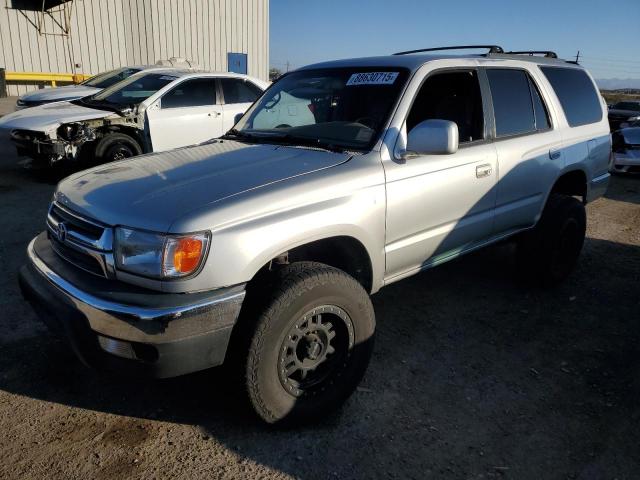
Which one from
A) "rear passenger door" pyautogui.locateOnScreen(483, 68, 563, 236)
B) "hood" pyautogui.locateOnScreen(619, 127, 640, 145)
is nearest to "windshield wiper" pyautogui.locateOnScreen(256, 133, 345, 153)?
"rear passenger door" pyautogui.locateOnScreen(483, 68, 563, 236)

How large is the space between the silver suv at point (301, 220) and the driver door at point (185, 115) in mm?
3991

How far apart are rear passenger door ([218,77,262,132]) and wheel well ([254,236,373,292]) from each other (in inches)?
222

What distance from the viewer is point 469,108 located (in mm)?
3699

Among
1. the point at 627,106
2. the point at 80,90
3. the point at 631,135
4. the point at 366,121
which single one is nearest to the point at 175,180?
the point at 366,121

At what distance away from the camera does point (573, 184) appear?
15.5 feet

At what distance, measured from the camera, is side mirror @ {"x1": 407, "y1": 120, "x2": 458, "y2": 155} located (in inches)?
115

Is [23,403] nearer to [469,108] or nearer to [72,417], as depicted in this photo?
[72,417]

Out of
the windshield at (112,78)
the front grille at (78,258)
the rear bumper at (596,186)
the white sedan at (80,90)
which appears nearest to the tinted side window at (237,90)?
the white sedan at (80,90)

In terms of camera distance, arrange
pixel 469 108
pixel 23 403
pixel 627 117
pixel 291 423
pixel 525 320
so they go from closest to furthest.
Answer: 1. pixel 291 423
2. pixel 23 403
3. pixel 469 108
4. pixel 525 320
5. pixel 627 117

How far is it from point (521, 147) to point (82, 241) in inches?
121

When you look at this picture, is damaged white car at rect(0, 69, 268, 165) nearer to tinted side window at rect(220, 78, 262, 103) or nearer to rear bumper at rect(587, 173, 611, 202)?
tinted side window at rect(220, 78, 262, 103)

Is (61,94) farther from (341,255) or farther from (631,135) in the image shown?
(631,135)

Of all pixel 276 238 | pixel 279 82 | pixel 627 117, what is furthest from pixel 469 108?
pixel 627 117

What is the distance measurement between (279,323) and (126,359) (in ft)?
2.21
